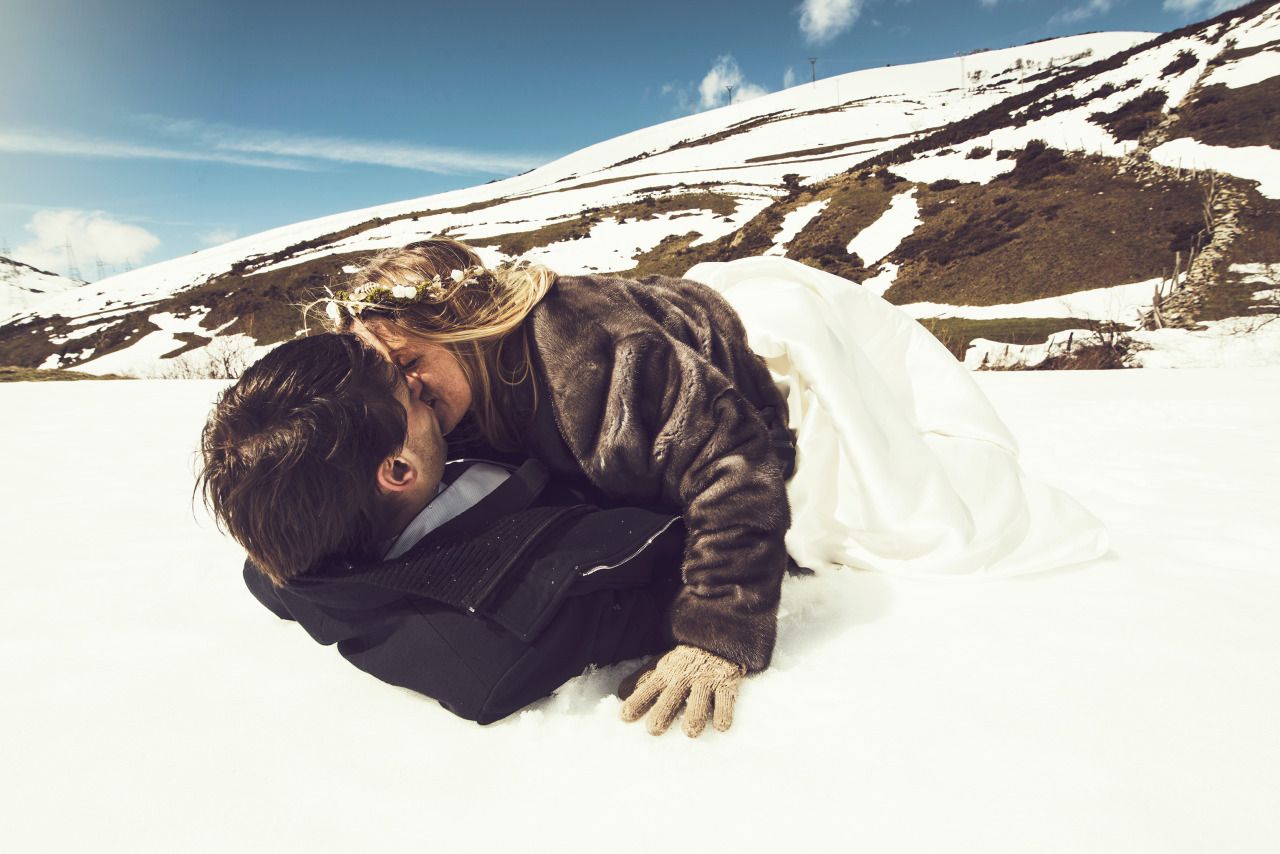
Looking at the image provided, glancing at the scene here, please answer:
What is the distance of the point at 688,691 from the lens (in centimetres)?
107

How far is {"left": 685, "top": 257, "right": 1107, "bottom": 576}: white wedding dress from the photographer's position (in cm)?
149

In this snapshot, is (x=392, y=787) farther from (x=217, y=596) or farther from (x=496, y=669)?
(x=217, y=596)

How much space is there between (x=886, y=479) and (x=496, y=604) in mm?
952

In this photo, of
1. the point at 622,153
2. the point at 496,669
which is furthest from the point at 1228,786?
the point at 622,153

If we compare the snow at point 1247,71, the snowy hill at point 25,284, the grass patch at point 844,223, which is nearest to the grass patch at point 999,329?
the grass patch at point 844,223

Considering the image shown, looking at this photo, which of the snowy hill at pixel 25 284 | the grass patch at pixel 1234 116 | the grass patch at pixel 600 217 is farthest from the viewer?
the snowy hill at pixel 25 284

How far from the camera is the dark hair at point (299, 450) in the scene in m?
0.95

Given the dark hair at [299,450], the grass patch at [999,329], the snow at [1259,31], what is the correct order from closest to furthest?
the dark hair at [299,450]
the grass patch at [999,329]
the snow at [1259,31]

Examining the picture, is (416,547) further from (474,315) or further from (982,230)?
(982,230)

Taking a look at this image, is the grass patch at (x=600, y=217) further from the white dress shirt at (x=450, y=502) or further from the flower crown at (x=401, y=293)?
the white dress shirt at (x=450, y=502)

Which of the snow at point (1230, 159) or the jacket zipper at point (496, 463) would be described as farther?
the snow at point (1230, 159)

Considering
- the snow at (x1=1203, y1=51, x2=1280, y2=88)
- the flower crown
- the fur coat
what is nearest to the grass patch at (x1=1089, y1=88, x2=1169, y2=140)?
the snow at (x1=1203, y1=51, x2=1280, y2=88)

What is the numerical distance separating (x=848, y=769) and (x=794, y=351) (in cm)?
92

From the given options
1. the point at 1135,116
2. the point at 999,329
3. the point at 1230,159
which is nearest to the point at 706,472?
the point at 999,329
